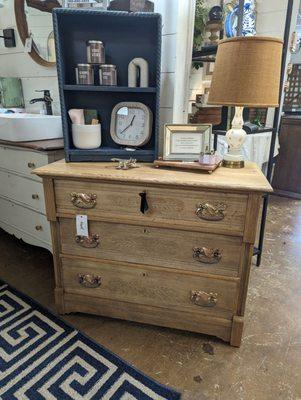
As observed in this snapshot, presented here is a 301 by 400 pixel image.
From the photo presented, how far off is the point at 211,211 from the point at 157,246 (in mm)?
291

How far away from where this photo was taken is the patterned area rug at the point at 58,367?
3.67ft

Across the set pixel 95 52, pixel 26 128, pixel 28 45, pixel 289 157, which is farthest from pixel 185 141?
pixel 289 157

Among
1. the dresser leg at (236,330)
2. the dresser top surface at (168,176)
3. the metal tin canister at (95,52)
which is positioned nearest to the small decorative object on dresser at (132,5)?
the metal tin canister at (95,52)

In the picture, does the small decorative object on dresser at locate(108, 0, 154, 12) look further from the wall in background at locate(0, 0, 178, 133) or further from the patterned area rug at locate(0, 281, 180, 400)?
the patterned area rug at locate(0, 281, 180, 400)

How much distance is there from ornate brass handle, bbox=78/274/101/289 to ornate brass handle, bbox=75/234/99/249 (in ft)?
0.51

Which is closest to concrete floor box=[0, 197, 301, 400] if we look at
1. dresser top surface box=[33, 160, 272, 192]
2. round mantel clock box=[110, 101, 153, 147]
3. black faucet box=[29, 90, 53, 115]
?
dresser top surface box=[33, 160, 272, 192]

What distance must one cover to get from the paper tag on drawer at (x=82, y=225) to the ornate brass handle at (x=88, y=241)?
0.02m

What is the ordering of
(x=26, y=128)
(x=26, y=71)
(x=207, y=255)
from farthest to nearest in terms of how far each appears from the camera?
(x=26, y=71) → (x=26, y=128) → (x=207, y=255)

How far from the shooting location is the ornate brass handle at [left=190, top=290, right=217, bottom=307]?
1.28 m

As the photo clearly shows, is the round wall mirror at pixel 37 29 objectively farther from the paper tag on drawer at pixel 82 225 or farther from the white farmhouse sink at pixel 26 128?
the paper tag on drawer at pixel 82 225

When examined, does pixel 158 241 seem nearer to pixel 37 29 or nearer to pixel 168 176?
pixel 168 176

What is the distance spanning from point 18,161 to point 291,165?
115 inches

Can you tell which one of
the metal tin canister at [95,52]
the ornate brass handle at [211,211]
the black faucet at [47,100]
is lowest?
the ornate brass handle at [211,211]

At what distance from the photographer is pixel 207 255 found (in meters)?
1.21
